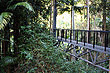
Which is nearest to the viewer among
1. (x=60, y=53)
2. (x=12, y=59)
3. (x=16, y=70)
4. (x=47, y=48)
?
(x=12, y=59)

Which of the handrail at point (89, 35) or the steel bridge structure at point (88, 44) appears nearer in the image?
the handrail at point (89, 35)

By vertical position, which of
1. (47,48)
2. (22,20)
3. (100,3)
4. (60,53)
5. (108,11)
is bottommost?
(60,53)

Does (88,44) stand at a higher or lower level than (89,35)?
lower

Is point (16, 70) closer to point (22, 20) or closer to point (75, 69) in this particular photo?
point (22, 20)

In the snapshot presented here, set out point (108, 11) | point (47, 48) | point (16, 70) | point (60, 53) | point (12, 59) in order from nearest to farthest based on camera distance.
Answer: point (12, 59)
point (16, 70)
point (47, 48)
point (60, 53)
point (108, 11)

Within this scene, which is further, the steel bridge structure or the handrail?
the steel bridge structure

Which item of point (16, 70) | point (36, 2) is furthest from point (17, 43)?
point (36, 2)

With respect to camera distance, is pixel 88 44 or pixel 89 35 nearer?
pixel 89 35

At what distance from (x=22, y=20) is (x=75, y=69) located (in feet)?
12.4

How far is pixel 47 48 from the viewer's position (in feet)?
19.3

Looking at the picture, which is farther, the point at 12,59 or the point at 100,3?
the point at 100,3

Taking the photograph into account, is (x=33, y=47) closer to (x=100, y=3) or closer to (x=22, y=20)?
(x=22, y=20)

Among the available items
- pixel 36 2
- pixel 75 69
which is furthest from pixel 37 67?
pixel 36 2

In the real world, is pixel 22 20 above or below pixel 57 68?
above
